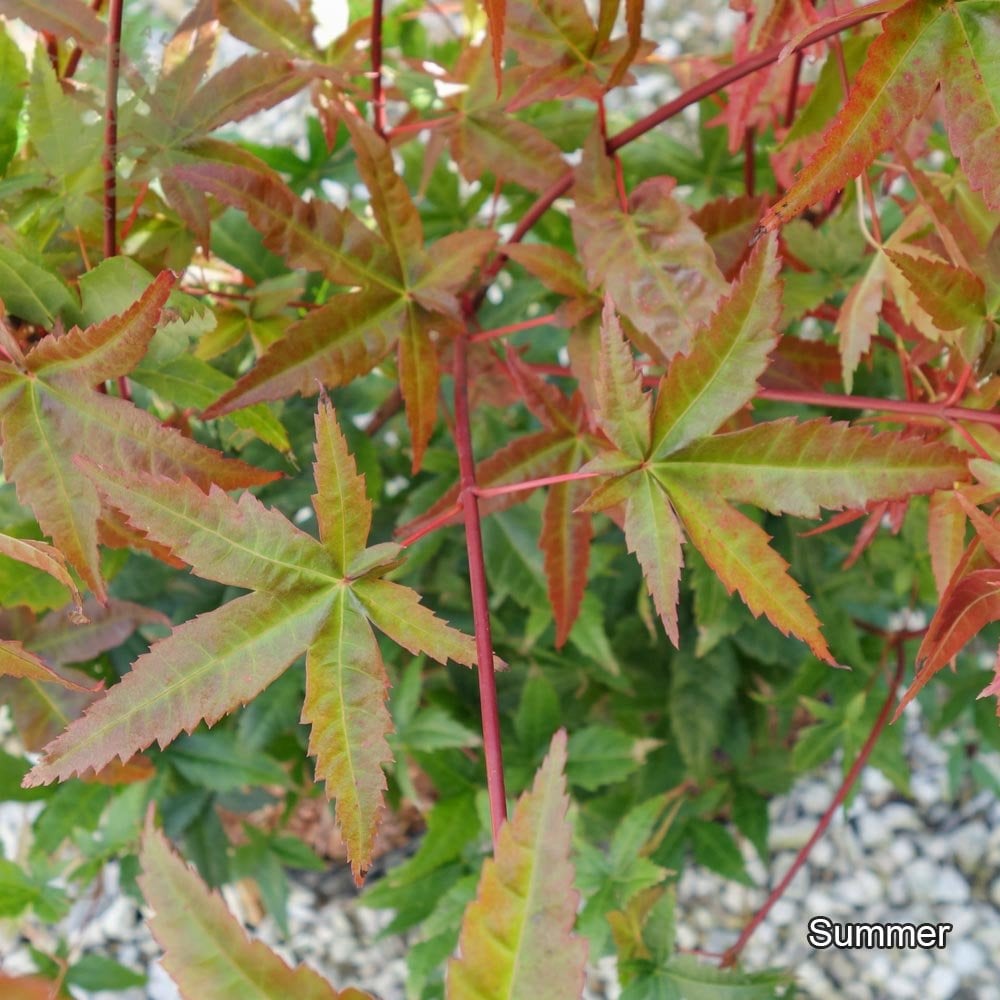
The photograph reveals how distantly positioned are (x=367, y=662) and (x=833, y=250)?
0.51 meters

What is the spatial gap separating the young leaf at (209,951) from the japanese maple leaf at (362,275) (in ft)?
0.90

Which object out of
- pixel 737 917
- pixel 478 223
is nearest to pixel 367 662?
pixel 478 223

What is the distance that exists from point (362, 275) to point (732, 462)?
25 centimetres

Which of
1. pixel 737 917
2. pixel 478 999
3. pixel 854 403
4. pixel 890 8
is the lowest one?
pixel 737 917

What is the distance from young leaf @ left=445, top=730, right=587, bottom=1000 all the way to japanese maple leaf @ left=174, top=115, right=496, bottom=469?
0.29 metres

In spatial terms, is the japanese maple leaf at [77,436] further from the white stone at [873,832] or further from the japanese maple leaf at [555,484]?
the white stone at [873,832]

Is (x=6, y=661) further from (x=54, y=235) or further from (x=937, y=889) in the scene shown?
(x=937, y=889)

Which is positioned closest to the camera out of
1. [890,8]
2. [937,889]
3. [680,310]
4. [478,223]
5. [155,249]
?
[890,8]

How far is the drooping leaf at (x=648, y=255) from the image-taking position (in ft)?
1.72

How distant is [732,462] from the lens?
46cm

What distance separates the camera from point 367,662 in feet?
1.45

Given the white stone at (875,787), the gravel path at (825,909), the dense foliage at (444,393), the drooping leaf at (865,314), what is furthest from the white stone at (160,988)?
the drooping leaf at (865,314)

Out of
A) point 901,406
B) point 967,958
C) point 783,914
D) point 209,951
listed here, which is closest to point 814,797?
point 783,914

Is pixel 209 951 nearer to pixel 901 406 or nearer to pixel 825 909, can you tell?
pixel 901 406
